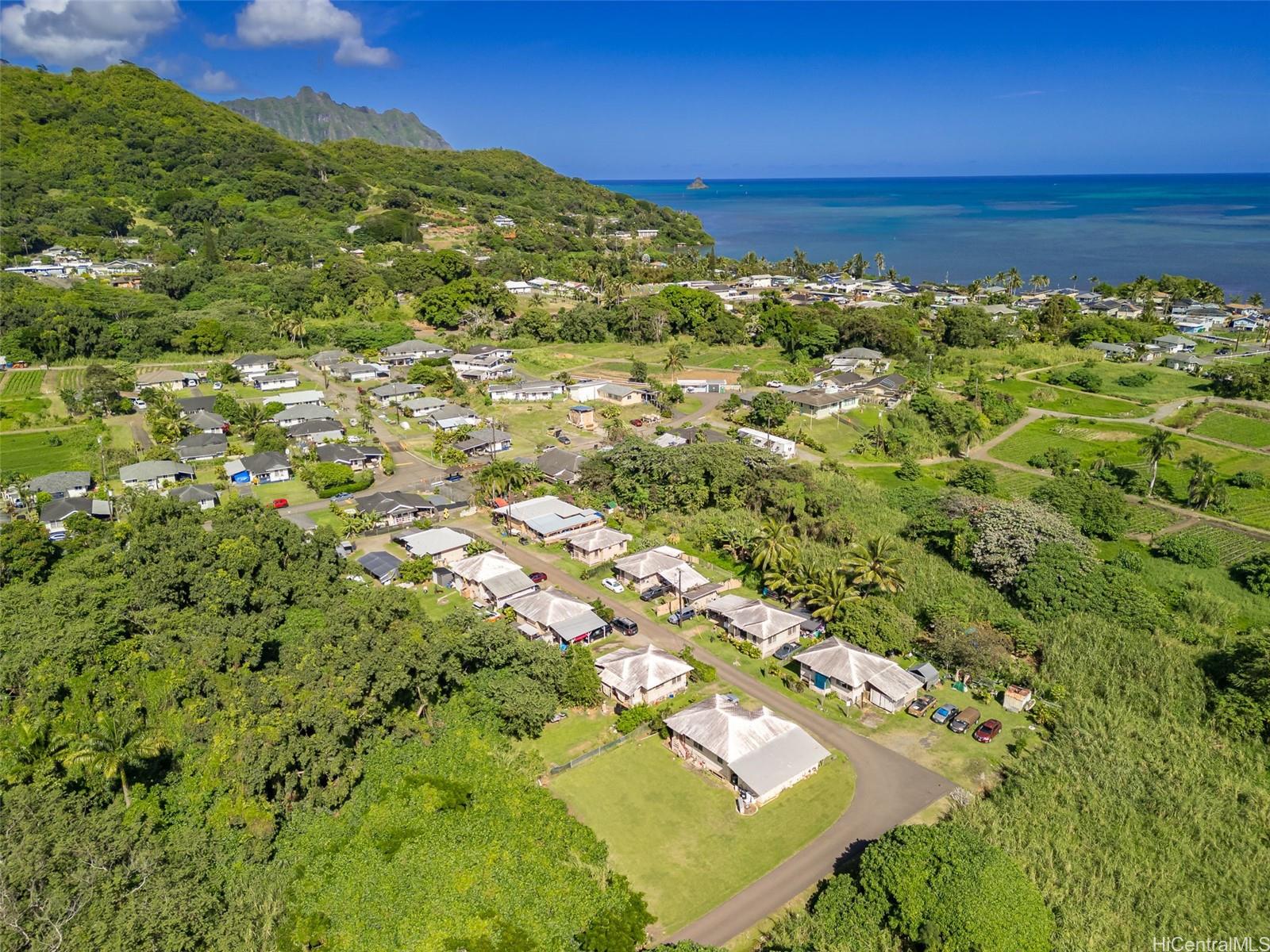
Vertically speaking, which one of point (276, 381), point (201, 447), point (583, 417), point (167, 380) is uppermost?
point (167, 380)

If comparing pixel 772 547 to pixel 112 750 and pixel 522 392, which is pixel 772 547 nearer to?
pixel 112 750

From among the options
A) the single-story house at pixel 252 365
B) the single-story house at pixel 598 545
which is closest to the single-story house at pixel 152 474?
the single-story house at pixel 252 365

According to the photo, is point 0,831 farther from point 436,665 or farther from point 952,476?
point 952,476

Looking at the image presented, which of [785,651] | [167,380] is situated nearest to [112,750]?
[785,651]

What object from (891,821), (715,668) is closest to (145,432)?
(715,668)

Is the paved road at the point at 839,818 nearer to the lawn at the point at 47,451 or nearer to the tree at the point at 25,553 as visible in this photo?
the tree at the point at 25,553

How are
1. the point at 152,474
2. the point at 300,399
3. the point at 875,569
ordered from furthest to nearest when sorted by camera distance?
the point at 300,399 → the point at 152,474 → the point at 875,569

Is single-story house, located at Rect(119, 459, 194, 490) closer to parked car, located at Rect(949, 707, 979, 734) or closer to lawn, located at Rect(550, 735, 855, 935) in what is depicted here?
lawn, located at Rect(550, 735, 855, 935)

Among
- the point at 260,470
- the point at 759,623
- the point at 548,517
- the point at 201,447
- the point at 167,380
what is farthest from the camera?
the point at 167,380
